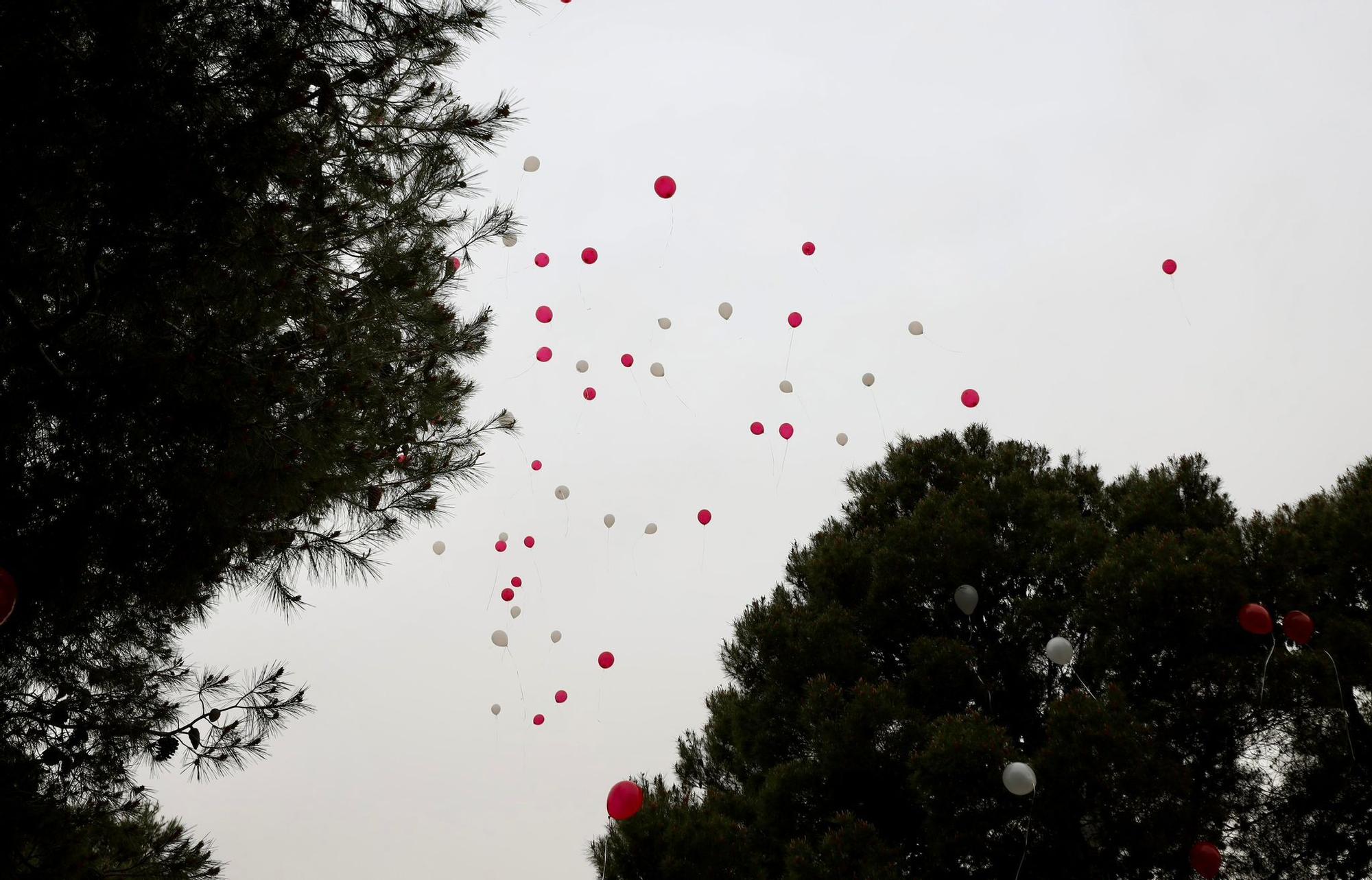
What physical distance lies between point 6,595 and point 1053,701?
472 centimetres

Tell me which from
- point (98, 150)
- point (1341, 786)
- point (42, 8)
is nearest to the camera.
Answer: point (42, 8)

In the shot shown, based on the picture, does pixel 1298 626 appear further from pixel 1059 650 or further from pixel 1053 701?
pixel 1053 701

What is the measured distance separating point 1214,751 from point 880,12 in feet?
31.8

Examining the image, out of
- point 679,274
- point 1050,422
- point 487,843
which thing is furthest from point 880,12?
point 487,843

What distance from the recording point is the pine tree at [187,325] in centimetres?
187

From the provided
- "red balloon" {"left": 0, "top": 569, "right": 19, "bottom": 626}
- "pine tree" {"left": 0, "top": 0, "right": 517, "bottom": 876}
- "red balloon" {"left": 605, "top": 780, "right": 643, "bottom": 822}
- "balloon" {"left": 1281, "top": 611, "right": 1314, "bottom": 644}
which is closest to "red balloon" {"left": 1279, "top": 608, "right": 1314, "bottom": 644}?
"balloon" {"left": 1281, "top": 611, "right": 1314, "bottom": 644}

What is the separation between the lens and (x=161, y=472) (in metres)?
2.24

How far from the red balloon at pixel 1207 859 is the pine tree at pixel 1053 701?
0.18m

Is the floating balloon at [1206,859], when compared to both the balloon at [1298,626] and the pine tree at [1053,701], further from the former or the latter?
→ the balloon at [1298,626]

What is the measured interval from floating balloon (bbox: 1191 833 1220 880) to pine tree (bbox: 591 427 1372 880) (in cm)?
17

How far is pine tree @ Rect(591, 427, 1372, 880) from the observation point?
4586mm

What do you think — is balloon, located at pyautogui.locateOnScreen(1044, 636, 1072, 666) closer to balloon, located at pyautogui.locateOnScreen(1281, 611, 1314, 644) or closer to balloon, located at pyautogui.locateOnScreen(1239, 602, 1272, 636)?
balloon, located at pyautogui.locateOnScreen(1239, 602, 1272, 636)

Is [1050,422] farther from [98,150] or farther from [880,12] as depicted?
[98,150]

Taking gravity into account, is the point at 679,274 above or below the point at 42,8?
above
